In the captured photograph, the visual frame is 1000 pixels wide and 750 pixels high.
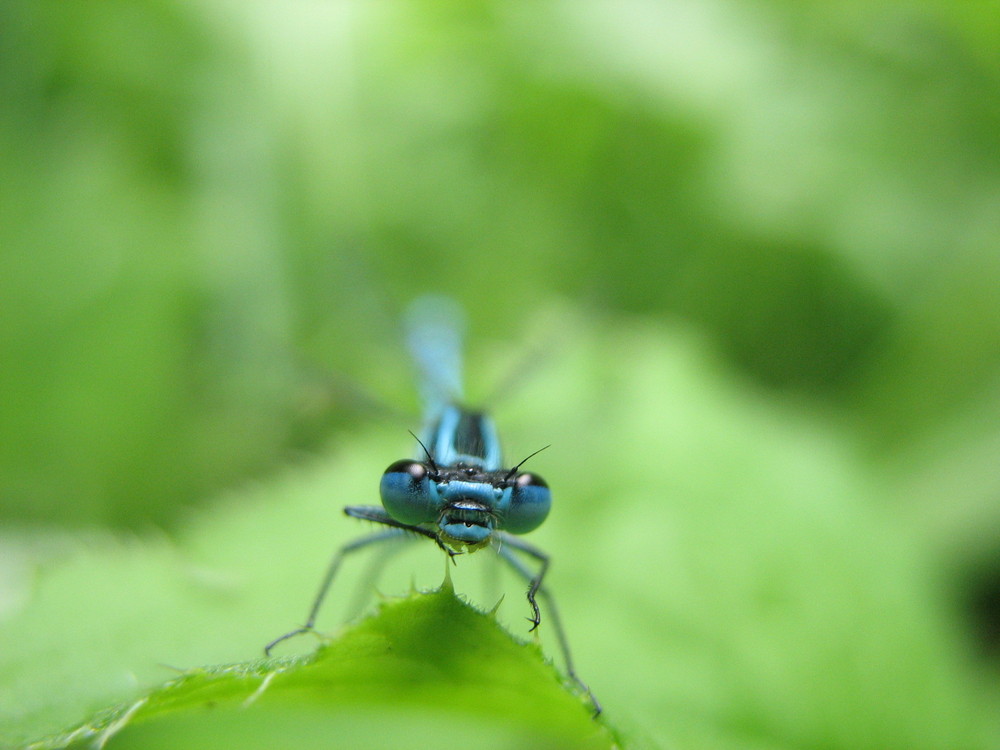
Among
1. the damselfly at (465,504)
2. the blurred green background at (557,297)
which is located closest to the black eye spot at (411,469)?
the damselfly at (465,504)

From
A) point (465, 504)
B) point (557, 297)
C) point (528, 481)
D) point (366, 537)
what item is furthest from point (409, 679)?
point (557, 297)

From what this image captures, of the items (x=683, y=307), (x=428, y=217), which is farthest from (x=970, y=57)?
(x=428, y=217)

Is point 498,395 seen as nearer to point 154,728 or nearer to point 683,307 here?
point 683,307

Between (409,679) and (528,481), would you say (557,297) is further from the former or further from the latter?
(409,679)

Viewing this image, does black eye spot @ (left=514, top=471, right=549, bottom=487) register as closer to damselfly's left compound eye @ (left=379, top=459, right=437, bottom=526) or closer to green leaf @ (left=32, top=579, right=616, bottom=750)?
damselfly's left compound eye @ (left=379, top=459, right=437, bottom=526)

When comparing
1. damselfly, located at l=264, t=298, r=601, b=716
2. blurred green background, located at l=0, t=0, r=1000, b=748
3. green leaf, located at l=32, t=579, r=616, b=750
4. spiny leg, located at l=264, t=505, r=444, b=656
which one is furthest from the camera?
blurred green background, located at l=0, t=0, r=1000, b=748

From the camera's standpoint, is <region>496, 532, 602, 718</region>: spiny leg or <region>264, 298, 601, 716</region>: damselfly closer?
<region>264, 298, 601, 716</region>: damselfly

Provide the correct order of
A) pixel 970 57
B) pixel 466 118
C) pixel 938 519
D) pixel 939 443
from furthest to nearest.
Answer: pixel 466 118
pixel 970 57
pixel 939 443
pixel 938 519

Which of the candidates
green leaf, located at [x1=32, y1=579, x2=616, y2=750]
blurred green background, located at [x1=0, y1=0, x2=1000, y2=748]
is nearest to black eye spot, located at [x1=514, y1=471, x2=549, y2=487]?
green leaf, located at [x1=32, y1=579, x2=616, y2=750]
